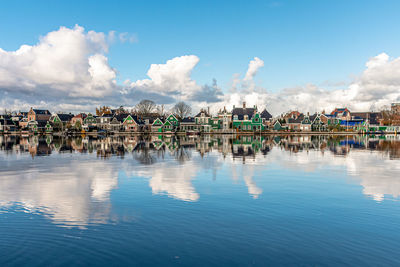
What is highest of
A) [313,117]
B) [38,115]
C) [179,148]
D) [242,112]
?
[38,115]

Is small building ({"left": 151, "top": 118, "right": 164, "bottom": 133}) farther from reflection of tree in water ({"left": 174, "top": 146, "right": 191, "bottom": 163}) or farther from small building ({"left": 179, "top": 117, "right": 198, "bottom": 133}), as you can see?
reflection of tree in water ({"left": 174, "top": 146, "right": 191, "bottom": 163})

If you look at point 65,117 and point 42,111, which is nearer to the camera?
point 65,117

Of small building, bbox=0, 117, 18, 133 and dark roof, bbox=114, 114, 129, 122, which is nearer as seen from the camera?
dark roof, bbox=114, 114, 129, 122

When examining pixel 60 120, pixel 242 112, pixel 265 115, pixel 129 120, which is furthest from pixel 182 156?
pixel 60 120

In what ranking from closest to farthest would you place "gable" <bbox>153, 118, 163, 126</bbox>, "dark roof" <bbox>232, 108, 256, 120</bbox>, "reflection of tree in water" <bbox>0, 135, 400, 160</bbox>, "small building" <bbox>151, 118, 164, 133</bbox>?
"reflection of tree in water" <bbox>0, 135, 400, 160</bbox> < "small building" <bbox>151, 118, 164, 133</bbox> < "gable" <bbox>153, 118, 163, 126</bbox> < "dark roof" <bbox>232, 108, 256, 120</bbox>

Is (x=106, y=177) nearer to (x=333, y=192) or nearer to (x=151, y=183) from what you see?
(x=151, y=183)

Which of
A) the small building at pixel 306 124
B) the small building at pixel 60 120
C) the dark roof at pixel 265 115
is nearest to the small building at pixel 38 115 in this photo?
the small building at pixel 60 120

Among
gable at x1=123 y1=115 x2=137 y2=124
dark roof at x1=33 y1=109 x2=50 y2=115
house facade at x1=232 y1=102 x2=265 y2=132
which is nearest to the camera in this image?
house facade at x1=232 y1=102 x2=265 y2=132

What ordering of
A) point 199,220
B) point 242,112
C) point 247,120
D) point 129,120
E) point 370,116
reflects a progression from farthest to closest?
1. point 370,116
2. point 129,120
3. point 242,112
4. point 247,120
5. point 199,220

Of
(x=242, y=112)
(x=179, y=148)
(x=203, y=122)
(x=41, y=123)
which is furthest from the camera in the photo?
(x=41, y=123)

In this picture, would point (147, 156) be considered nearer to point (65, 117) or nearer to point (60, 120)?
point (60, 120)

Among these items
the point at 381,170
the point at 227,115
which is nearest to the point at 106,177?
the point at 381,170

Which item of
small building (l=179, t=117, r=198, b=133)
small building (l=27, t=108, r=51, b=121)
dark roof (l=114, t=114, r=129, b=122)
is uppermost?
small building (l=27, t=108, r=51, b=121)

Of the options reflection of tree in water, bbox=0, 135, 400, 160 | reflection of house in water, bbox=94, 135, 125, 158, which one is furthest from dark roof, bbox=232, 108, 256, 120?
reflection of house in water, bbox=94, 135, 125, 158
